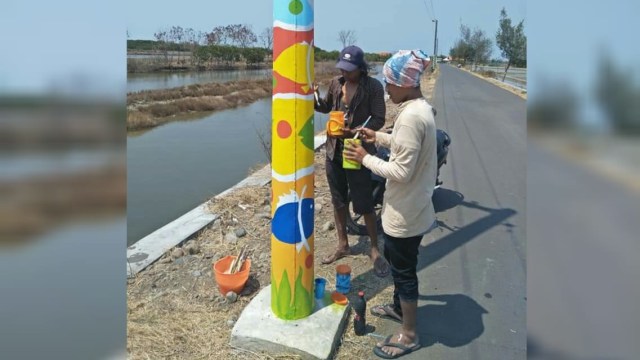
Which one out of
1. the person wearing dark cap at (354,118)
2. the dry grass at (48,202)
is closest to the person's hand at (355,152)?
the person wearing dark cap at (354,118)

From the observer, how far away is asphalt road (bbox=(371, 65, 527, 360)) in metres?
2.79

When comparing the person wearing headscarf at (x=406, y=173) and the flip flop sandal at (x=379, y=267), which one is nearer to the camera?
the person wearing headscarf at (x=406, y=173)

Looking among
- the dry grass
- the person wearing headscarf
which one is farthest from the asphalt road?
the dry grass

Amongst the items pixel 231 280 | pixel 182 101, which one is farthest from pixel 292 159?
pixel 182 101

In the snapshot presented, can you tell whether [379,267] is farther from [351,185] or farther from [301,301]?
[301,301]

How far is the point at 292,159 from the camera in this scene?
2.51 metres

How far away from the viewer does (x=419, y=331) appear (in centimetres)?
289

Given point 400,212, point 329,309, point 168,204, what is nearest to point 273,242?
point 329,309

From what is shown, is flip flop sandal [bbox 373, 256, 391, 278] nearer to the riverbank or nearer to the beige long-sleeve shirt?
the beige long-sleeve shirt

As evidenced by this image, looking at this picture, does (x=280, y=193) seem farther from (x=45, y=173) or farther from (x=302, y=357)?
(x=45, y=173)

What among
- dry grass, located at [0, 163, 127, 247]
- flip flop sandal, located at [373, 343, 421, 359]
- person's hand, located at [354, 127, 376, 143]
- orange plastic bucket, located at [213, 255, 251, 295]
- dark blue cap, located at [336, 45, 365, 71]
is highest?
dark blue cap, located at [336, 45, 365, 71]

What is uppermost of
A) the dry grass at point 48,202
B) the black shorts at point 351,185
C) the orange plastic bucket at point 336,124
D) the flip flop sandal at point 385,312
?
the orange plastic bucket at point 336,124

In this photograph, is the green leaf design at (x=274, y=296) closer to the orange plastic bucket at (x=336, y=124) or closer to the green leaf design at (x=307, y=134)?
the green leaf design at (x=307, y=134)

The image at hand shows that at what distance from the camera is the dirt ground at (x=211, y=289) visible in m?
2.70
